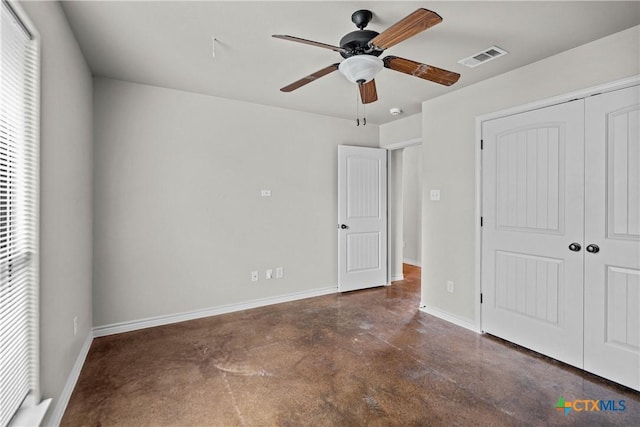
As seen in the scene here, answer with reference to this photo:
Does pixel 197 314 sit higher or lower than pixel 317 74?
lower

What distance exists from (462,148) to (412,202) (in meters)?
3.48

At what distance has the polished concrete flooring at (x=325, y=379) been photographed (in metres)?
1.97

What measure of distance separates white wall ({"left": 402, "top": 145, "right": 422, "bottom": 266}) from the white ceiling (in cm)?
361

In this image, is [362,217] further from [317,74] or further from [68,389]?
[68,389]

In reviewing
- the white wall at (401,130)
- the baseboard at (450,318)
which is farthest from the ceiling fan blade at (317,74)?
the baseboard at (450,318)

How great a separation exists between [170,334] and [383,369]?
210cm

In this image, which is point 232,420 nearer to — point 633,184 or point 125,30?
point 125,30

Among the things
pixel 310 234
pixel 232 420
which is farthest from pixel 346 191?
pixel 232 420

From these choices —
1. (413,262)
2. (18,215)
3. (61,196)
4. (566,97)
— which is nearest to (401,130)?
(566,97)

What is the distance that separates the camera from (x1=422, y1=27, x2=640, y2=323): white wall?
8.22ft

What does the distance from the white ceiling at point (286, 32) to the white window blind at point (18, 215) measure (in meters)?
0.75

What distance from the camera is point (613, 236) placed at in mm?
2338

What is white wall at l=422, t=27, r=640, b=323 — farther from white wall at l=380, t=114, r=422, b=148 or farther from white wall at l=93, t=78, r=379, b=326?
white wall at l=93, t=78, r=379, b=326

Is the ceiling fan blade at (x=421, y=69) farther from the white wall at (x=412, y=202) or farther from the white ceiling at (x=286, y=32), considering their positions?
the white wall at (x=412, y=202)
